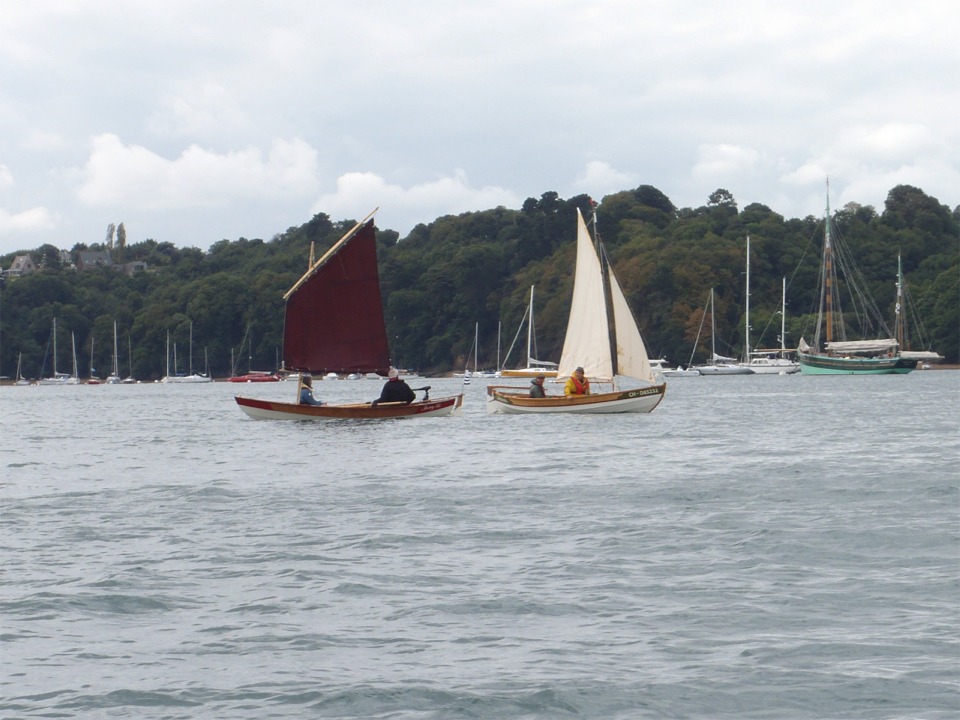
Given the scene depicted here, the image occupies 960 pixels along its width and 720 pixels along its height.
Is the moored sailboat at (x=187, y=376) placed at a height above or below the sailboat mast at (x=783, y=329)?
below

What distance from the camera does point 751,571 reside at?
14922 millimetres

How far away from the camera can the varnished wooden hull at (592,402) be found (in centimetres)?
4709

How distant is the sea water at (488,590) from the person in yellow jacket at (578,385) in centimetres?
1826

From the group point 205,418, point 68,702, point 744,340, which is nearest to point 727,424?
point 205,418

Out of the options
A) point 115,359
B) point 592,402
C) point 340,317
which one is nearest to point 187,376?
point 115,359

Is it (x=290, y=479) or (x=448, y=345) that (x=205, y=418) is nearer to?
(x=290, y=479)

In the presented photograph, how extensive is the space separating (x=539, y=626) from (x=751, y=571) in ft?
11.5

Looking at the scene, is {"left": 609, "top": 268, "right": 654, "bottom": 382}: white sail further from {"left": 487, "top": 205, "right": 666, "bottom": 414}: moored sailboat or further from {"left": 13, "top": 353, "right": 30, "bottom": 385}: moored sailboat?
{"left": 13, "top": 353, "right": 30, "bottom": 385}: moored sailboat

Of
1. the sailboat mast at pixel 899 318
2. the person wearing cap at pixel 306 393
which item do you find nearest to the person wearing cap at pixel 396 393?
the person wearing cap at pixel 306 393

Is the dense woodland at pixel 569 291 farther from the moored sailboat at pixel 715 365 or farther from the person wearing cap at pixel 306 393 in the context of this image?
the person wearing cap at pixel 306 393

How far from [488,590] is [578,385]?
112 ft

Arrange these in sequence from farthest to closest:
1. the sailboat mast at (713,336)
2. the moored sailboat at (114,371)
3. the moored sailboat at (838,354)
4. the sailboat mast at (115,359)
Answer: the sailboat mast at (115,359) < the moored sailboat at (114,371) < the sailboat mast at (713,336) < the moored sailboat at (838,354)

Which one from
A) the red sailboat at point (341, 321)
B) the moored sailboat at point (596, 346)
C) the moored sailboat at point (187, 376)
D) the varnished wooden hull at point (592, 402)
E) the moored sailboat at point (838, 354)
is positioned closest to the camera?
the red sailboat at point (341, 321)

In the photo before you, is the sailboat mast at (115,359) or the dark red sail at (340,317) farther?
the sailboat mast at (115,359)
